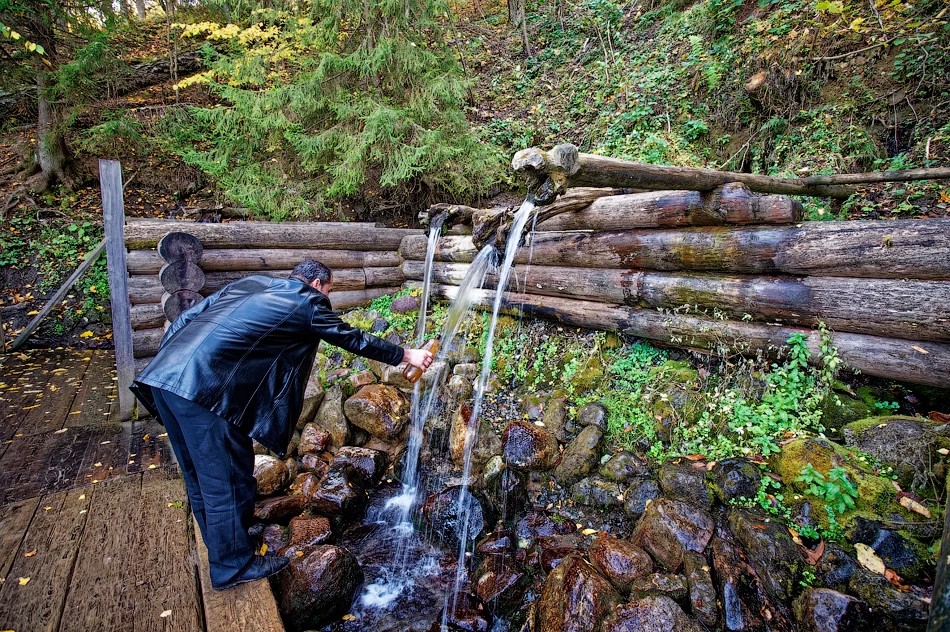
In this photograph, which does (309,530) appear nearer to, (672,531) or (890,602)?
(672,531)

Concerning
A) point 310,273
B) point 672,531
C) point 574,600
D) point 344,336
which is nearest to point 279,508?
point 344,336

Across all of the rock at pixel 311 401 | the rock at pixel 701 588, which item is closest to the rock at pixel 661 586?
the rock at pixel 701 588

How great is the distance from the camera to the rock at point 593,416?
4352 millimetres

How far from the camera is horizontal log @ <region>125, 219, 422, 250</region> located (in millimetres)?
6051

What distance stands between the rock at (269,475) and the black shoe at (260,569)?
1.28m

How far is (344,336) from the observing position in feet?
10.3

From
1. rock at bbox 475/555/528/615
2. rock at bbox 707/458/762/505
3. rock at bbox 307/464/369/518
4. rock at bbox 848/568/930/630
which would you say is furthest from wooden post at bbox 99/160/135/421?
rock at bbox 848/568/930/630

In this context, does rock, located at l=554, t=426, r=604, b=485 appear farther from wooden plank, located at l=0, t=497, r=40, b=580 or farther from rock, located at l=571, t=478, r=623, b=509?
wooden plank, located at l=0, t=497, r=40, b=580

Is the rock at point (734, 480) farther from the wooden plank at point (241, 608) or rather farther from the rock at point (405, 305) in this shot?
the rock at point (405, 305)

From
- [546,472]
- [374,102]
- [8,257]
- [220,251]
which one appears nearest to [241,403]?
[546,472]

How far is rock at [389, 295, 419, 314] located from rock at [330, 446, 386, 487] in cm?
297

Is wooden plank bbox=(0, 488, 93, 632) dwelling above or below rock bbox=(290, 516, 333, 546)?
above

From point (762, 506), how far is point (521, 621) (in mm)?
2019

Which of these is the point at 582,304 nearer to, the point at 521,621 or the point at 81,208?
the point at 521,621
